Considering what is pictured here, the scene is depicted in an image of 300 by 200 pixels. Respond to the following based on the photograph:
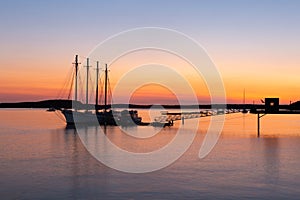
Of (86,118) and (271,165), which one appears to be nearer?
(271,165)

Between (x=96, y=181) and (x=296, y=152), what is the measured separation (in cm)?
1759

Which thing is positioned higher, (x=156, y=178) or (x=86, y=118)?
(x=86, y=118)

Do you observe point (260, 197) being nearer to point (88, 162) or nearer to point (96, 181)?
point (96, 181)

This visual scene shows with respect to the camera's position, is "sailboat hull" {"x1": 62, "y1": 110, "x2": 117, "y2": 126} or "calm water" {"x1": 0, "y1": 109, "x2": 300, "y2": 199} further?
"sailboat hull" {"x1": 62, "y1": 110, "x2": 117, "y2": 126}

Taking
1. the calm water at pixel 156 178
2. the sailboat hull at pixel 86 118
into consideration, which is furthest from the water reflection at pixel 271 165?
the sailboat hull at pixel 86 118

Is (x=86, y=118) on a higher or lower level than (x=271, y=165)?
higher

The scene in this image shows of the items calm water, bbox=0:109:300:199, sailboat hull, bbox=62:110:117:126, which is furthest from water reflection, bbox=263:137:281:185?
sailboat hull, bbox=62:110:117:126

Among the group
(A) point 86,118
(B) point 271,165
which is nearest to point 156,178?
(B) point 271,165

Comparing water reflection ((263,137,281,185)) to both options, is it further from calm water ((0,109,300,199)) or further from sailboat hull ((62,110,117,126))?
sailboat hull ((62,110,117,126))

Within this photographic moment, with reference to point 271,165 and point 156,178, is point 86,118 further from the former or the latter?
point 156,178

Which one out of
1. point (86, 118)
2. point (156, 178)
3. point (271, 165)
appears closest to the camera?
point (156, 178)

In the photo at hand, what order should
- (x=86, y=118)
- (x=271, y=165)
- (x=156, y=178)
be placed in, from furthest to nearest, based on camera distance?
1. (x=86, y=118)
2. (x=271, y=165)
3. (x=156, y=178)

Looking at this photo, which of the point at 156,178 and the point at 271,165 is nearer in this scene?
the point at 156,178

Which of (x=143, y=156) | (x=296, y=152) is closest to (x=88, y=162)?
(x=143, y=156)
